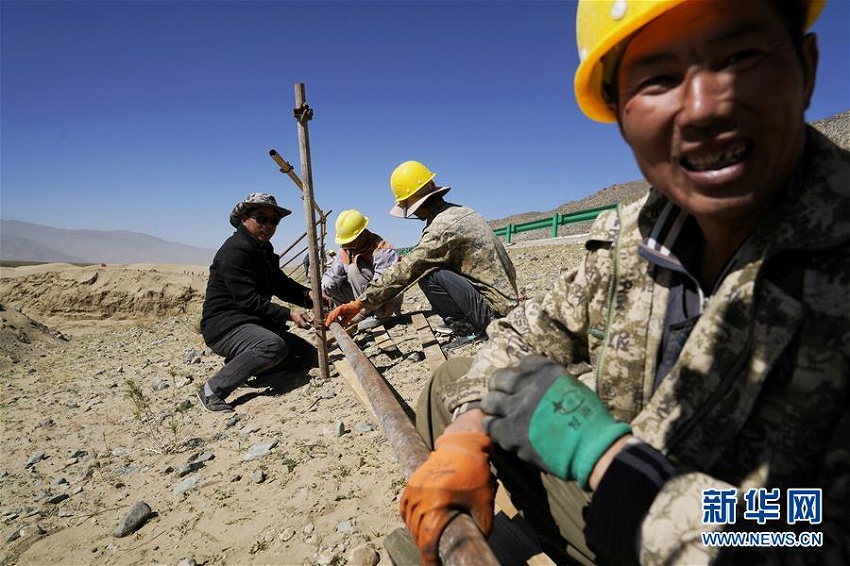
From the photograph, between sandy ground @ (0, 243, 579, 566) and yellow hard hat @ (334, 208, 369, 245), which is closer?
sandy ground @ (0, 243, 579, 566)

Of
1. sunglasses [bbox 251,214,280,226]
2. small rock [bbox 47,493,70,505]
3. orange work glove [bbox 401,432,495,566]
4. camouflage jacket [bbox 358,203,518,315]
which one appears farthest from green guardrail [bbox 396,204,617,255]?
orange work glove [bbox 401,432,495,566]

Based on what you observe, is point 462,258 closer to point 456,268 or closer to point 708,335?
point 456,268

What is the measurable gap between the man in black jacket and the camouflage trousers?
127 inches

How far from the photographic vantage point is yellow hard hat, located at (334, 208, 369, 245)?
6559 millimetres

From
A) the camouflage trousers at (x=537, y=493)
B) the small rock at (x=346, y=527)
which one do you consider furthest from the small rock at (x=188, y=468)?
the camouflage trousers at (x=537, y=493)

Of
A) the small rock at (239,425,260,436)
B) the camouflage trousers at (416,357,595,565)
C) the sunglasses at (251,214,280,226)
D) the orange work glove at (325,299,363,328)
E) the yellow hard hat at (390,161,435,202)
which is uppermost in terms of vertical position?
the yellow hard hat at (390,161,435,202)

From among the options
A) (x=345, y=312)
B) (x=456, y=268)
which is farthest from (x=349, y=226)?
(x=456, y=268)

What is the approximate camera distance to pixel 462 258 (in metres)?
4.50

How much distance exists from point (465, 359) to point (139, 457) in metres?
3.34

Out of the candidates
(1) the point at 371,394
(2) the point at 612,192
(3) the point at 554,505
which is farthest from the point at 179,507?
(2) the point at 612,192

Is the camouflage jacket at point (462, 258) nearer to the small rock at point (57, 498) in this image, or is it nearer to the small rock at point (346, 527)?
the small rock at point (346, 527)

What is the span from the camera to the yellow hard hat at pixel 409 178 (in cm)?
489

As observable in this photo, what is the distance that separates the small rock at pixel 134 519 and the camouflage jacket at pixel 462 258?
2.56m

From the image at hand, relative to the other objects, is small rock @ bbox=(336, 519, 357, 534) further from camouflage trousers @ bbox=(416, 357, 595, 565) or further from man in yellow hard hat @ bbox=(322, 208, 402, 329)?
man in yellow hard hat @ bbox=(322, 208, 402, 329)
